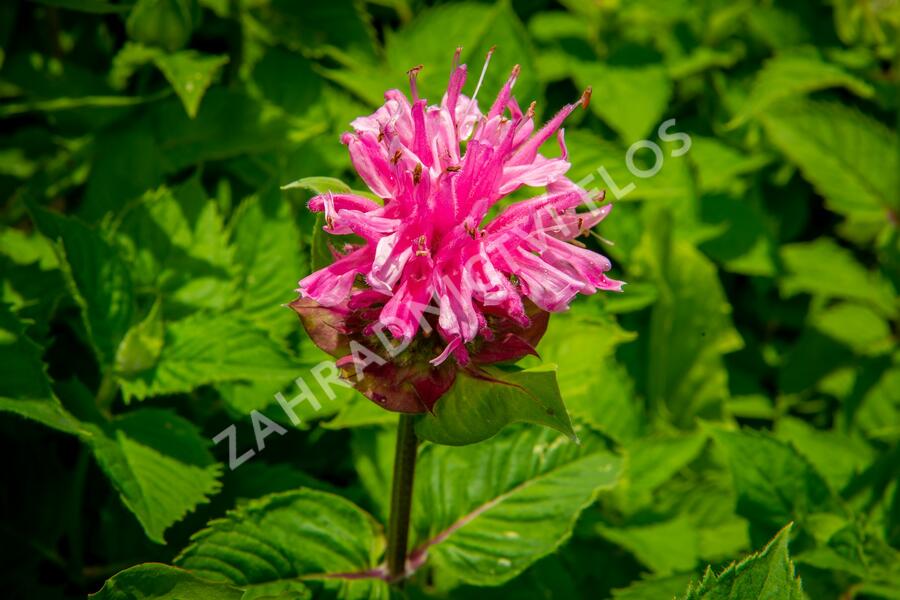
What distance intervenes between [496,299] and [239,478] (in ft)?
2.35

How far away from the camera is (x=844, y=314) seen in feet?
6.68

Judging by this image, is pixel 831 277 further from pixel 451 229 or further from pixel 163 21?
pixel 163 21

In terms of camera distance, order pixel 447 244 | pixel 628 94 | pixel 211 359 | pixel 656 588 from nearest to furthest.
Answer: pixel 447 244
pixel 211 359
pixel 656 588
pixel 628 94

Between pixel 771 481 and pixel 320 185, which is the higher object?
pixel 320 185

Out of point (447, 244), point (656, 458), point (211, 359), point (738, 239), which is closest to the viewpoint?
point (447, 244)

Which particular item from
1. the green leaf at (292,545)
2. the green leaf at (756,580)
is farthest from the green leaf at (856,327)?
the green leaf at (292,545)

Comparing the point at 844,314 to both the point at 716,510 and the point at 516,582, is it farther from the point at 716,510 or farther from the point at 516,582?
the point at 516,582

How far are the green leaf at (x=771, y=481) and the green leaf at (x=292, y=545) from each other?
59 cm

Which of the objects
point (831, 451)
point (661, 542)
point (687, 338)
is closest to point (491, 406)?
point (661, 542)

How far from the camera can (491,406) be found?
0.97 meters

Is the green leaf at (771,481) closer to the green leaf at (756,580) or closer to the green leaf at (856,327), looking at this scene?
the green leaf at (756,580)

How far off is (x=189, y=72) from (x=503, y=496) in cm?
91

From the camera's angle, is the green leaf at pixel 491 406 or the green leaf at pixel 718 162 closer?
the green leaf at pixel 491 406

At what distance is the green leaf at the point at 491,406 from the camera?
0.92 metres
